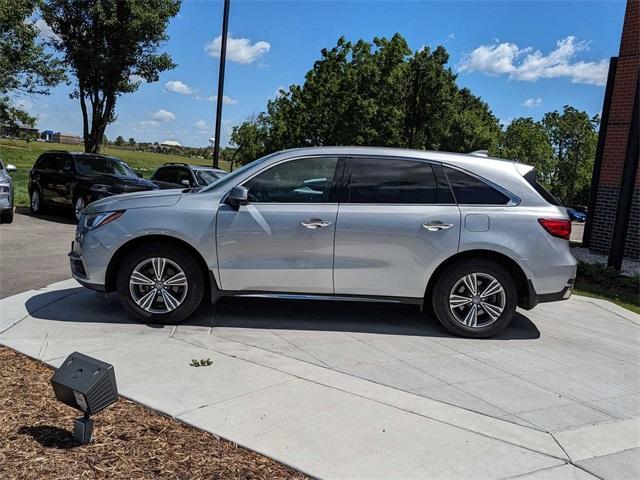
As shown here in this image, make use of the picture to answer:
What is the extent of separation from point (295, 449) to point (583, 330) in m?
4.33

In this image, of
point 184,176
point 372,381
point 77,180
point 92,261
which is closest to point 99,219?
point 92,261

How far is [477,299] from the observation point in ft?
17.9

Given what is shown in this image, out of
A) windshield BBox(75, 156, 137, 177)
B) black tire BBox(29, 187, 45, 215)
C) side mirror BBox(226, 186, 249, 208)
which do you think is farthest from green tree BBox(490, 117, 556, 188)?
side mirror BBox(226, 186, 249, 208)

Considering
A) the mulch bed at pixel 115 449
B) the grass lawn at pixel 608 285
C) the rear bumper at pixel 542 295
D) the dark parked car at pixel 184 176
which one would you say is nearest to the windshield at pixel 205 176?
the dark parked car at pixel 184 176

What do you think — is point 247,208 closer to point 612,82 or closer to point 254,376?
point 254,376

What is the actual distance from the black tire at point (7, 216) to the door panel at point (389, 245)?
984 centimetres

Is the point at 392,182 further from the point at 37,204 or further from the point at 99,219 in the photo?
Result: the point at 37,204

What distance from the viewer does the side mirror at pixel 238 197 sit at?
5195 mm

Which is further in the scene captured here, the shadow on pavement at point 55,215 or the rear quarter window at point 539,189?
the shadow on pavement at point 55,215

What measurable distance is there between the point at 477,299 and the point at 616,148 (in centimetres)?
889

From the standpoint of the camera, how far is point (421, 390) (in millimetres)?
4164

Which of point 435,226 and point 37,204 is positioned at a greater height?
point 435,226

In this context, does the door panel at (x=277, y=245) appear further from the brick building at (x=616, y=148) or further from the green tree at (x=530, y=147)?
the green tree at (x=530, y=147)

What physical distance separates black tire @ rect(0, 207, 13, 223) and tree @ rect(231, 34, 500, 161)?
51.4ft
